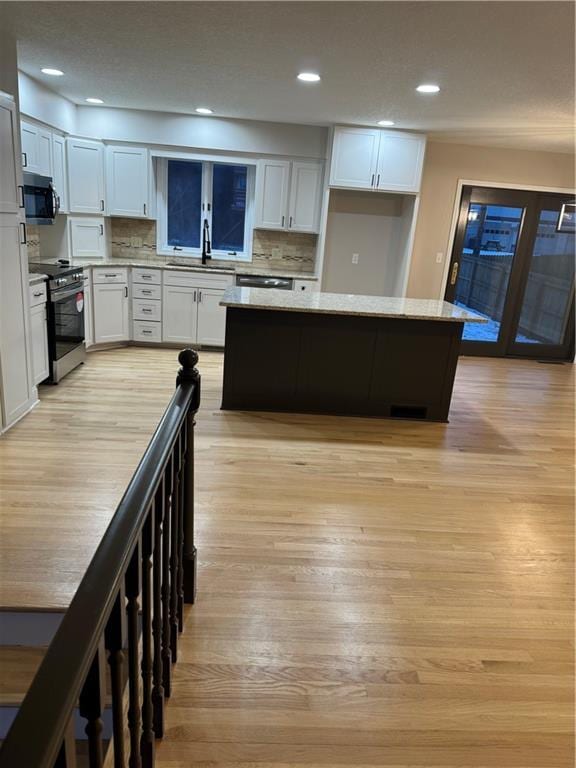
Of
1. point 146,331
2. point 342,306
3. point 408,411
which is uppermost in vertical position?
point 342,306

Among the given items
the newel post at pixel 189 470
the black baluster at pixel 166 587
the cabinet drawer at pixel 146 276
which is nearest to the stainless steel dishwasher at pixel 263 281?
the cabinet drawer at pixel 146 276

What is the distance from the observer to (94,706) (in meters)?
0.77

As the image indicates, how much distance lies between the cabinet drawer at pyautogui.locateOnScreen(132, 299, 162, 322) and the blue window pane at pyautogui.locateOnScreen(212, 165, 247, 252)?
112 cm

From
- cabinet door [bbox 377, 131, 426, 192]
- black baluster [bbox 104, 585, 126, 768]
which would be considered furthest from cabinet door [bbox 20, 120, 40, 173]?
black baluster [bbox 104, 585, 126, 768]

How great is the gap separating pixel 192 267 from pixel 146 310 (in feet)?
2.35

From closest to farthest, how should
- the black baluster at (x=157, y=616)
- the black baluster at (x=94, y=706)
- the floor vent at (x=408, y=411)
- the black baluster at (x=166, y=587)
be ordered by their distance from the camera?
the black baluster at (x=94, y=706) → the black baluster at (x=157, y=616) → the black baluster at (x=166, y=587) → the floor vent at (x=408, y=411)

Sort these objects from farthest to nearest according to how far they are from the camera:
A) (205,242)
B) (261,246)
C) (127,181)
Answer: (261,246) < (205,242) < (127,181)

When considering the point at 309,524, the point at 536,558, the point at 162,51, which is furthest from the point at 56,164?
the point at 536,558

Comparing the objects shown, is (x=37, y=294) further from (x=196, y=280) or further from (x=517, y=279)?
(x=517, y=279)

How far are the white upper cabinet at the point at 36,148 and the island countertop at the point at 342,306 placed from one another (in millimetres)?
2136

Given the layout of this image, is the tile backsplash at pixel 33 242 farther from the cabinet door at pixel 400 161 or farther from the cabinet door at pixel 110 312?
the cabinet door at pixel 400 161

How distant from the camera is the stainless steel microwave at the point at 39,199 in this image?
4215 mm

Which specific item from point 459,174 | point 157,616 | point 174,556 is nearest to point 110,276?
point 459,174

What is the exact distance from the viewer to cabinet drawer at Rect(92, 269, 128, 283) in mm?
5352
